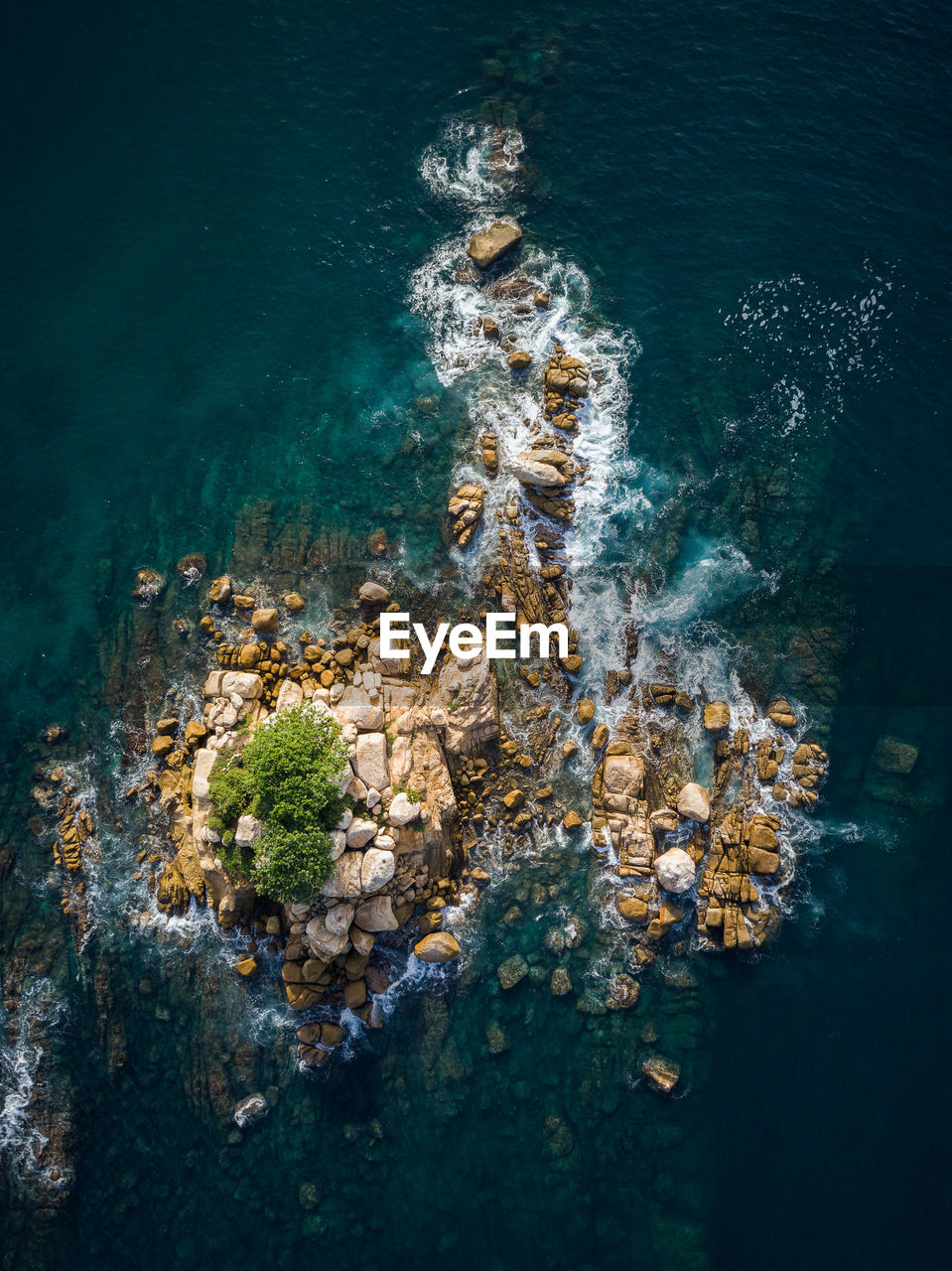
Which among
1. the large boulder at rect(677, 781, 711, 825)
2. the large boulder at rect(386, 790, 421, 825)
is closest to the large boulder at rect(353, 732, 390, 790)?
the large boulder at rect(386, 790, 421, 825)

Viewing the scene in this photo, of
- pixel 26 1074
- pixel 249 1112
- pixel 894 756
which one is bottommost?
pixel 26 1074

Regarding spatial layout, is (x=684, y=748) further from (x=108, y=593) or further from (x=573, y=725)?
(x=108, y=593)

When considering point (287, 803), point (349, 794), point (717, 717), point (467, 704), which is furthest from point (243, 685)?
point (717, 717)

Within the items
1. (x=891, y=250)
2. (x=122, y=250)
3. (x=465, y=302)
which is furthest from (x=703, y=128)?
(x=122, y=250)

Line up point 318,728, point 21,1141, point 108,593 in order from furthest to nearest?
point 108,593 → point 21,1141 → point 318,728

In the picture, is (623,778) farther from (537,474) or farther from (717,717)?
(537,474)

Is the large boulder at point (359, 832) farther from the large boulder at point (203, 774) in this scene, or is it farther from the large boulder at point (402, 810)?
the large boulder at point (203, 774)
